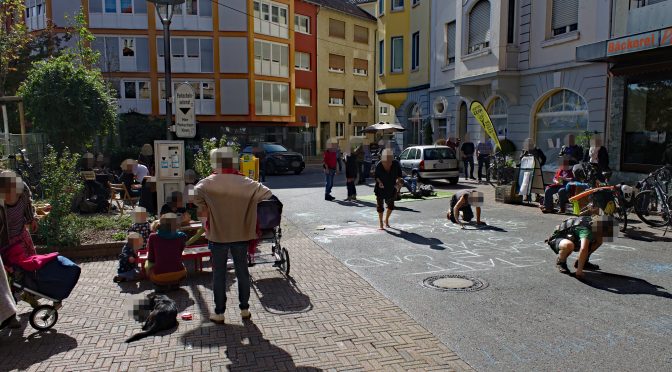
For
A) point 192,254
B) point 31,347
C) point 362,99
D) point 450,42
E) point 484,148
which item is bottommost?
point 31,347

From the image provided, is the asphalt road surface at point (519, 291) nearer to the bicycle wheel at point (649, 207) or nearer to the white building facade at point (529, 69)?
the bicycle wheel at point (649, 207)

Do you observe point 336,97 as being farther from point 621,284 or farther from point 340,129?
point 621,284

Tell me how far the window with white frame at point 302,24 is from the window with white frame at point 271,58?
123 inches

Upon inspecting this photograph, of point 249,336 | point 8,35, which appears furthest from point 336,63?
point 249,336

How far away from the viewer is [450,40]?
23.8 meters

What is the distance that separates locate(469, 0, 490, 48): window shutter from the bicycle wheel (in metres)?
10.6

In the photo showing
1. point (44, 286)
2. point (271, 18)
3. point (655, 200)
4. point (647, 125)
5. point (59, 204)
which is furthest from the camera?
point (271, 18)

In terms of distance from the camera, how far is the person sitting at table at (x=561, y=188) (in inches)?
469

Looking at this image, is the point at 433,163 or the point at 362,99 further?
the point at 362,99

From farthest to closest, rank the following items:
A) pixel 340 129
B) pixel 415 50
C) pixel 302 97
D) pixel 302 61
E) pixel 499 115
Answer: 1. pixel 340 129
2. pixel 302 97
3. pixel 302 61
4. pixel 415 50
5. pixel 499 115

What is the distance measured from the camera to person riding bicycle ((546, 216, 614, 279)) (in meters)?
6.69

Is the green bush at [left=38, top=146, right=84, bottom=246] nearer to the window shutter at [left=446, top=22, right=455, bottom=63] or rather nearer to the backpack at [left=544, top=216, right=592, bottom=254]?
the backpack at [left=544, top=216, right=592, bottom=254]

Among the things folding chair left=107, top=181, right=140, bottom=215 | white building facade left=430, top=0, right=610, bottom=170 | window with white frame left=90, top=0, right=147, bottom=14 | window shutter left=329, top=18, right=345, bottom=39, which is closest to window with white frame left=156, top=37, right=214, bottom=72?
window with white frame left=90, top=0, right=147, bottom=14

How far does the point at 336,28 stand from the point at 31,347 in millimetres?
43026
